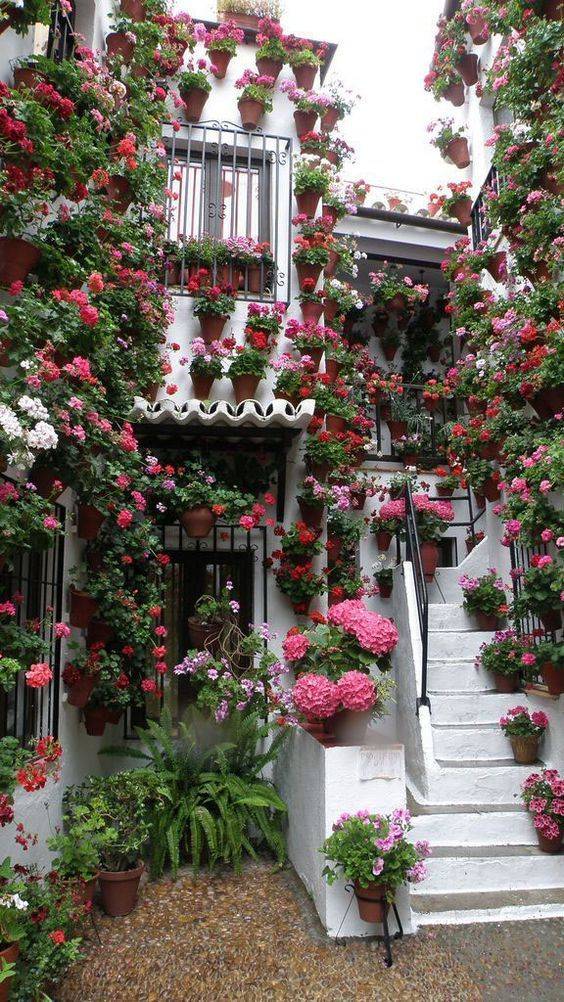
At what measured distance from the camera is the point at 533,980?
356 cm

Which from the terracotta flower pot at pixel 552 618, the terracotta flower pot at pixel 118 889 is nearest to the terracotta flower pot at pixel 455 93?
the terracotta flower pot at pixel 552 618

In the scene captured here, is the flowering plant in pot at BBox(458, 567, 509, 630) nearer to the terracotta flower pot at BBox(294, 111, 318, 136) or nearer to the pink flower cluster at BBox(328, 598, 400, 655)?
the pink flower cluster at BBox(328, 598, 400, 655)

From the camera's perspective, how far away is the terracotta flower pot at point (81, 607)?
15.6 ft

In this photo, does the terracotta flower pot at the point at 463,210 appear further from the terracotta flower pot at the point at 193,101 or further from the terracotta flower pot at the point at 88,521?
the terracotta flower pot at the point at 88,521

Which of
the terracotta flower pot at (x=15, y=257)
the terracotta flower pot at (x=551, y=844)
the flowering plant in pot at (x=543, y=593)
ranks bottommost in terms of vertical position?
the terracotta flower pot at (x=551, y=844)

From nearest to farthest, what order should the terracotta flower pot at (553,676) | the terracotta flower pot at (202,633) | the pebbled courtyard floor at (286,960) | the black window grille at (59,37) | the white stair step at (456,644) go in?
the pebbled courtyard floor at (286,960)
the black window grille at (59,37)
the terracotta flower pot at (553,676)
the terracotta flower pot at (202,633)
the white stair step at (456,644)

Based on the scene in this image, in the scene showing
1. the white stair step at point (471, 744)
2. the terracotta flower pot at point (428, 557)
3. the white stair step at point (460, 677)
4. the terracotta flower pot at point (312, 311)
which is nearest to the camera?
the white stair step at point (471, 744)

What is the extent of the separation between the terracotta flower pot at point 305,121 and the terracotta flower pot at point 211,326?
2.68 meters

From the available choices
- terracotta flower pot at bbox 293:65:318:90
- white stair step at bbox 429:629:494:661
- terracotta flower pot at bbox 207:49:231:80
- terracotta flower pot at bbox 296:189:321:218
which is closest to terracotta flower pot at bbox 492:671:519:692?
white stair step at bbox 429:629:494:661

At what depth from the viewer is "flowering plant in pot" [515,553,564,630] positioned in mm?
4855

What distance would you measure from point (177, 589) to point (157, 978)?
3.41 m

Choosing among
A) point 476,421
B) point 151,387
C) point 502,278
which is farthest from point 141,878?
point 502,278

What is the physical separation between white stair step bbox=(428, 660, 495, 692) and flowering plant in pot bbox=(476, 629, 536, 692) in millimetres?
76

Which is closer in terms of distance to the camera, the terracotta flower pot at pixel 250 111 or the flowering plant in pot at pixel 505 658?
the flowering plant in pot at pixel 505 658
